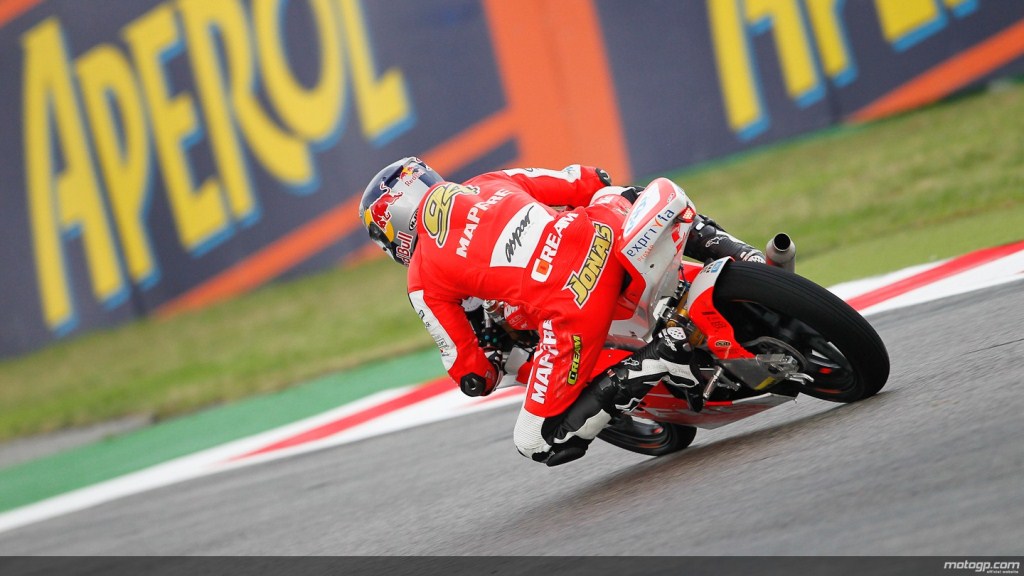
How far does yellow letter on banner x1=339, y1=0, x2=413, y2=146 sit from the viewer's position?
541 inches

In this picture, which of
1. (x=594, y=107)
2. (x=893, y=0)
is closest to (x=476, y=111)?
(x=594, y=107)

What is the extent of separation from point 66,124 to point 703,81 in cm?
758

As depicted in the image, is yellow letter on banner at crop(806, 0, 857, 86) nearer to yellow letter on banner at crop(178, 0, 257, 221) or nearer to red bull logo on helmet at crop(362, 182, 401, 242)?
yellow letter on banner at crop(178, 0, 257, 221)

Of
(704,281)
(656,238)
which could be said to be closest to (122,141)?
(656,238)

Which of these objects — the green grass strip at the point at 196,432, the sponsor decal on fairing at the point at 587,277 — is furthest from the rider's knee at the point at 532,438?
the green grass strip at the point at 196,432

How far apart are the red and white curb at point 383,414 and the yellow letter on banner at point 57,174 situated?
6659mm

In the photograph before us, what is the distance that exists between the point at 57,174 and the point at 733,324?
1203 centimetres

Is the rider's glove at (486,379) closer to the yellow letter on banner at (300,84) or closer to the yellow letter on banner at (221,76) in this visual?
the yellow letter on banner at (300,84)

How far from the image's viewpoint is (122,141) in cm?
1447

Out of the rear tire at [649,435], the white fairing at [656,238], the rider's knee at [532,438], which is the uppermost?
the white fairing at [656,238]

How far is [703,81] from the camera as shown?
12906 mm

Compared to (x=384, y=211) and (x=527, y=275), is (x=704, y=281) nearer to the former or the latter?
(x=527, y=275)

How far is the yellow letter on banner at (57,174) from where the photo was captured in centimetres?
1448

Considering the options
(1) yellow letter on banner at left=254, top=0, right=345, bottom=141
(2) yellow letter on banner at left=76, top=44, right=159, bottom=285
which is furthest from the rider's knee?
(2) yellow letter on banner at left=76, top=44, right=159, bottom=285
